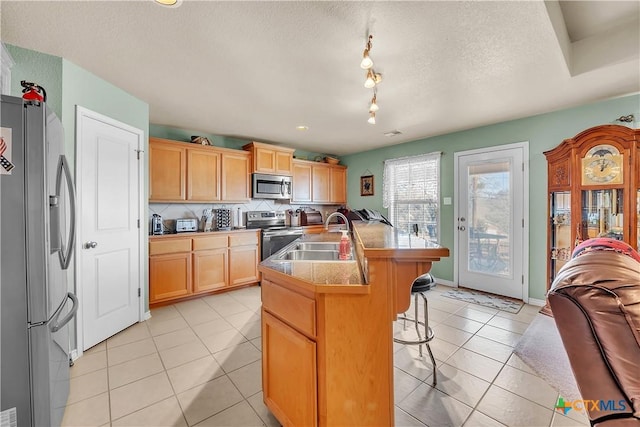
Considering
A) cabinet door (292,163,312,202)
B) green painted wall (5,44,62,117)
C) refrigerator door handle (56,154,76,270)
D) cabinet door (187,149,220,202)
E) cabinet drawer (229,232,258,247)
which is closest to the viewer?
refrigerator door handle (56,154,76,270)

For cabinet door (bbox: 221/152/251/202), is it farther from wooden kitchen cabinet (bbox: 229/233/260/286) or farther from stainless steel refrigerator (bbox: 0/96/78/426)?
stainless steel refrigerator (bbox: 0/96/78/426)

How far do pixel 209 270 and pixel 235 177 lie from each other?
4.75 ft

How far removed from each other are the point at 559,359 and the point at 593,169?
6.22 feet

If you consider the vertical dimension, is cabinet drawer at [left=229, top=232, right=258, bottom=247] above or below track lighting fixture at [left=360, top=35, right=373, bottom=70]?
below

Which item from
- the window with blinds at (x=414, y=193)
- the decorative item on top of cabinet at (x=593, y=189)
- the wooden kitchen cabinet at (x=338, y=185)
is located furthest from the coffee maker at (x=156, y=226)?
the decorative item on top of cabinet at (x=593, y=189)

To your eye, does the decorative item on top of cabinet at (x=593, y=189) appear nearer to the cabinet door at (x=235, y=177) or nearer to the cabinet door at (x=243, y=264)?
the cabinet door at (x=243, y=264)

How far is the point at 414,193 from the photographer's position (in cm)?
455

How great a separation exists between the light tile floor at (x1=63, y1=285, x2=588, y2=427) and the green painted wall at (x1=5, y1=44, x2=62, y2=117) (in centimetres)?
205

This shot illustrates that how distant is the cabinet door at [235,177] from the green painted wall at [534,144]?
283 cm

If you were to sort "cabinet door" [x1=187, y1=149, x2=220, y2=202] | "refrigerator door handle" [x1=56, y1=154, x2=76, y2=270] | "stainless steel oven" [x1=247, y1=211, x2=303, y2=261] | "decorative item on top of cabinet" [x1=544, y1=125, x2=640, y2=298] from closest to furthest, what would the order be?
"refrigerator door handle" [x1=56, y1=154, x2=76, y2=270] < "decorative item on top of cabinet" [x1=544, y1=125, x2=640, y2=298] < "cabinet door" [x1=187, y1=149, x2=220, y2=202] < "stainless steel oven" [x1=247, y1=211, x2=303, y2=261]

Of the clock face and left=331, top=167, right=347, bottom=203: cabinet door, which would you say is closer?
the clock face

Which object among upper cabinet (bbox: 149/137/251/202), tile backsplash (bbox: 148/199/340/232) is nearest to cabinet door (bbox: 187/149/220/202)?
upper cabinet (bbox: 149/137/251/202)

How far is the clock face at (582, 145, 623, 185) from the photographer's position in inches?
98.7

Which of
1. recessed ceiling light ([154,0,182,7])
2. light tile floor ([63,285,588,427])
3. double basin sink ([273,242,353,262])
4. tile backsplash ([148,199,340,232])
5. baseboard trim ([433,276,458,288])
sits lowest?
light tile floor ([63,285,588,427])
